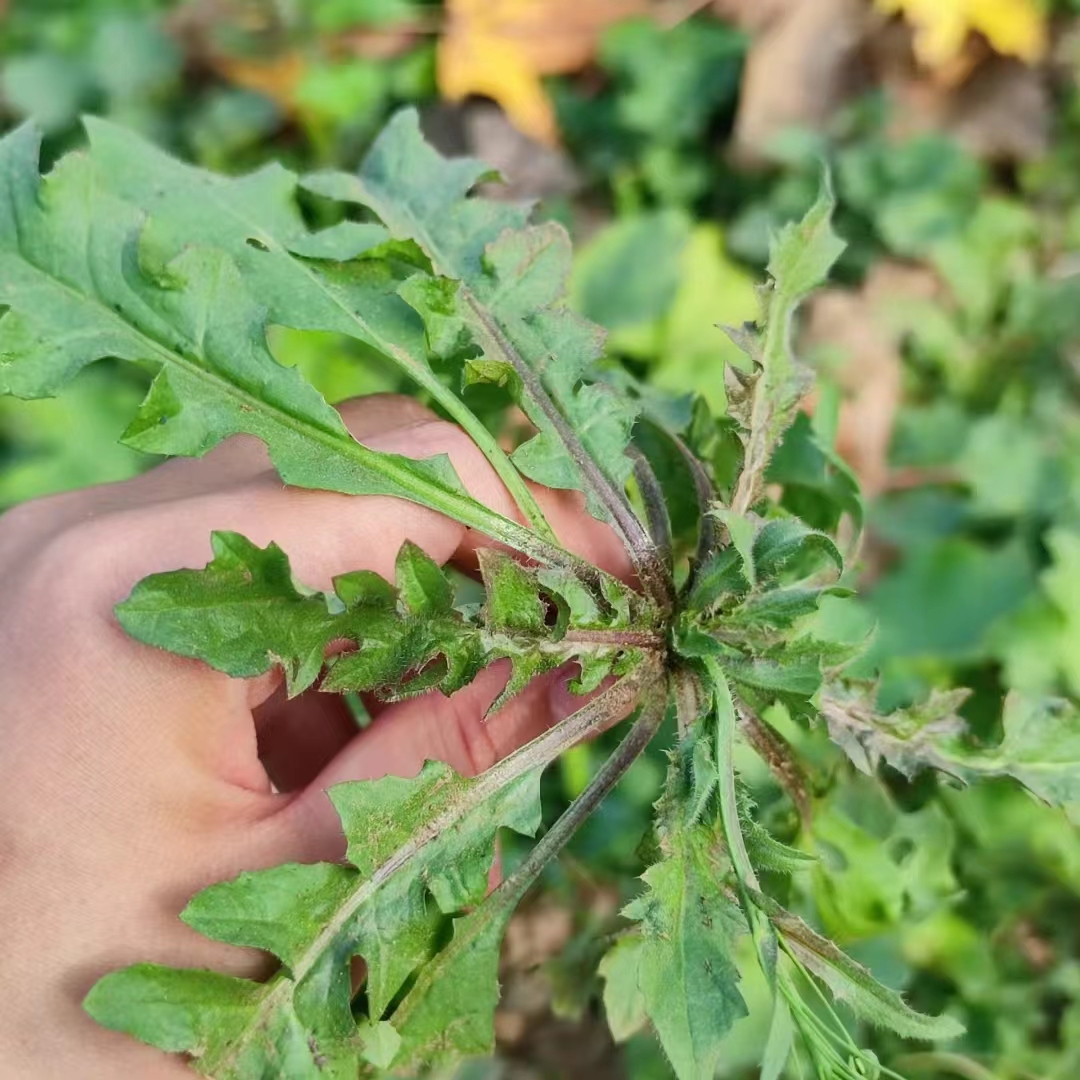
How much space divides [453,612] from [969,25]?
294 cm

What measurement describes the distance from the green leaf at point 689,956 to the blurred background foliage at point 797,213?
1154 mm

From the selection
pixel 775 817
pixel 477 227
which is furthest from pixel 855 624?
pixel 477 227

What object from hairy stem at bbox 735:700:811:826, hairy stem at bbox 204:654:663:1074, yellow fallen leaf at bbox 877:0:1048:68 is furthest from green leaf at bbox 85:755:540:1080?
yellow fallen leaf at bbox 877:0:1048:68

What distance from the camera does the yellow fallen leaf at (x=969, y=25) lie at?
11.0 feet

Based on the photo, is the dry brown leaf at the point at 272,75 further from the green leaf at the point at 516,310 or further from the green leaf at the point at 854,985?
the green leaf at the point at 854,985

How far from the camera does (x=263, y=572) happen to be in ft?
4.86

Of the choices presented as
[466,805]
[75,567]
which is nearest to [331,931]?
[466,805]

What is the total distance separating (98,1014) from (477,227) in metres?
1.31

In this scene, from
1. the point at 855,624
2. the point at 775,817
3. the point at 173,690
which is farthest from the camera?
the point at 855,624

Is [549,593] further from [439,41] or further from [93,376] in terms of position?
[439,41]

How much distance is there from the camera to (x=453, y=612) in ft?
5.11

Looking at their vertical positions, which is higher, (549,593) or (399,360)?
(399,360)

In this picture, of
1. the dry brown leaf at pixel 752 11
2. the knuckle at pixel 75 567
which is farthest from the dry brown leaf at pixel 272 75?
the knuckle at pixel 75 567

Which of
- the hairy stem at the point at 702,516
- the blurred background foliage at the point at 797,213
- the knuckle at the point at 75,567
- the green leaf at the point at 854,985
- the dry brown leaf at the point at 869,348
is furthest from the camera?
the dry brown leaf at the point at 869,348
